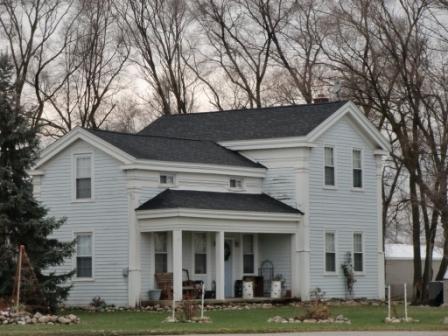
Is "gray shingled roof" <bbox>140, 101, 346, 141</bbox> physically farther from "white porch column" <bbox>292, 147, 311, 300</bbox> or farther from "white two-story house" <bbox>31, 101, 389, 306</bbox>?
"white porch column" <bbox>292, 147, 311, 300</bbox>

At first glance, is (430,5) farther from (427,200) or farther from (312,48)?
(312,48)

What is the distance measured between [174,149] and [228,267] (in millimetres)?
4991

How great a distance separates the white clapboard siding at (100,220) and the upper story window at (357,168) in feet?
36.8

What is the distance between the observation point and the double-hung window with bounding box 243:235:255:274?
49.7 meters

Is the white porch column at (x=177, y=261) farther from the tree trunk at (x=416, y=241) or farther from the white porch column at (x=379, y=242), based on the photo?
the tree trunk at (x=416, y=241)

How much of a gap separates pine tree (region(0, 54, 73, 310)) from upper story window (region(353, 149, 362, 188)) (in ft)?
51.9

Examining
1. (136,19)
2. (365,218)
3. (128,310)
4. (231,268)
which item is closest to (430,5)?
(365,218)

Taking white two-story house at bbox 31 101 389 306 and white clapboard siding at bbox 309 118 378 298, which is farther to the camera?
white clapboard siding at bbox 309 118 378 298

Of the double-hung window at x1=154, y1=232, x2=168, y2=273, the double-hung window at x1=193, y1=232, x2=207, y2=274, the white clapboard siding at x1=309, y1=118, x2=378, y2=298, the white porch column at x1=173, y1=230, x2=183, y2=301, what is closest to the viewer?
the white porch column at x1=173, y1=230, x2=183, y2=301

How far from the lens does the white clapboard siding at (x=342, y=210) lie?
4992 cm

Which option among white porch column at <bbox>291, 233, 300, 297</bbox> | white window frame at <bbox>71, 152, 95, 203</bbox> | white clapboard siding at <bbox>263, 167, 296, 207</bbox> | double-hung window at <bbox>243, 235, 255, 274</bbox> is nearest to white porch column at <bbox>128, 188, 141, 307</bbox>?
white window frame at <bbox>71, 152, 95, 203</bbox>

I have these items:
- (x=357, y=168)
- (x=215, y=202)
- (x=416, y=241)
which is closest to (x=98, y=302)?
(x=215, y=202)

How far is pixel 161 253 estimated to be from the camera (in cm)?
4644

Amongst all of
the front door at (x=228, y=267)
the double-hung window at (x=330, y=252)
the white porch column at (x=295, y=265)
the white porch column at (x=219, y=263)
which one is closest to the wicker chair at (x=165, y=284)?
the white porch column at (x=219, y=263)
